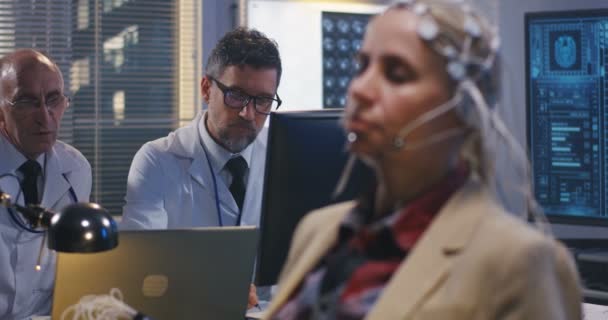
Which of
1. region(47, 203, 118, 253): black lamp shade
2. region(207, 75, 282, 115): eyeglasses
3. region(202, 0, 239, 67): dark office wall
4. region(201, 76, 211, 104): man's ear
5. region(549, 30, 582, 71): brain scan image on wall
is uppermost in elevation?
region(202, 0, 239, 67): dark office wall

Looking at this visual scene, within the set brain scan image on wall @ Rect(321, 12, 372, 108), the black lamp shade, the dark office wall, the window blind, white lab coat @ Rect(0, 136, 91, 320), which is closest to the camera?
the black lamp shade

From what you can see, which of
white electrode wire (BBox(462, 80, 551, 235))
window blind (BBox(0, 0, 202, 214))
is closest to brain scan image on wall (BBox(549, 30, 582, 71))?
window blind (BBox(0, 0, 202, 214))

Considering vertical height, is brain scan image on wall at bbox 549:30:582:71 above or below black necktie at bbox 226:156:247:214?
above

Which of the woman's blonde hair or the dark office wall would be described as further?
the dark office wall

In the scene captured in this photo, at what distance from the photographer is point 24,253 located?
2393 mm

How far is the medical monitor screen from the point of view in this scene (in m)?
2.72

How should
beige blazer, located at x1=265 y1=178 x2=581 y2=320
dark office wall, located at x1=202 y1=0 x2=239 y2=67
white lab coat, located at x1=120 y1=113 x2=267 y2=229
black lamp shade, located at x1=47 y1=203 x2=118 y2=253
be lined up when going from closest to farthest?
beige blazer, located at x1=265 y1=178 x2=581 y2=320 < black lamp shade, located at x1=47 y1=203 x2=118 y2=253 < white lab coat, located at x1=120 y1=113 x2=267 y2=229 < dark office wall, located at x1=202 y1=0 x2=239 y2=67

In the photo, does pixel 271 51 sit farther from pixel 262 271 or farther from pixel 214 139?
pixel 262 271

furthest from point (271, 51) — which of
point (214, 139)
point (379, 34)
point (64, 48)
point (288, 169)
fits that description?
point (379, 34)

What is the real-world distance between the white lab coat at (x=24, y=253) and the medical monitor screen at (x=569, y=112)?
1.48m

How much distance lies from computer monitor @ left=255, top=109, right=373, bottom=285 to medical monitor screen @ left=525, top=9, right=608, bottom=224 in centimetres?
137

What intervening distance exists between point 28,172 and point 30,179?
2 cm

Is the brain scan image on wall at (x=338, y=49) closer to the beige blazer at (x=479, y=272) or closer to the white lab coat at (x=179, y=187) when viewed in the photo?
the white lab coat at (x=179, y=187)

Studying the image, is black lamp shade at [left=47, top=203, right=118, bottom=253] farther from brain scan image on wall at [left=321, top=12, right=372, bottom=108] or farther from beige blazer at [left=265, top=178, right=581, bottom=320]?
brain scan image on wall at [left=321, top=12, right=372, bottom=108]
